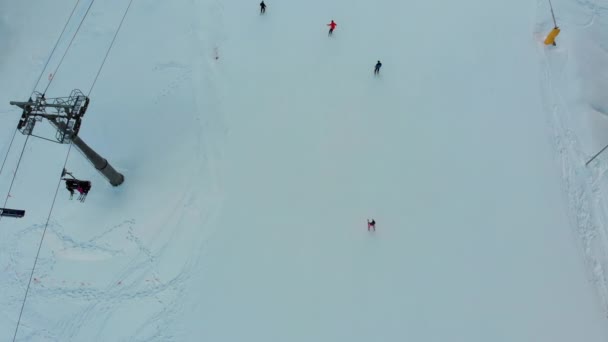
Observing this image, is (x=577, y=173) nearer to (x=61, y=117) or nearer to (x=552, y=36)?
(x=552, y=36)

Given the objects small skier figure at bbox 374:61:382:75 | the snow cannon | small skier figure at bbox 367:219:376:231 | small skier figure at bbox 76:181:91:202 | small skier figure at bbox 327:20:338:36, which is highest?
small skier figure at bbox 327:20:338:36

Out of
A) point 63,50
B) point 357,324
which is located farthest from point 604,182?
point 63,50

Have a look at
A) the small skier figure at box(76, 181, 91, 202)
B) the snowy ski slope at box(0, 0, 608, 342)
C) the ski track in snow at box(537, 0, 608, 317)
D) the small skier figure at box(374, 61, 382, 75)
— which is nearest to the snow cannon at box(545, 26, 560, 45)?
the ski track in snow at box(537, 0, 608, 317)

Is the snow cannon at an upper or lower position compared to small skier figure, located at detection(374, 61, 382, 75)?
upper

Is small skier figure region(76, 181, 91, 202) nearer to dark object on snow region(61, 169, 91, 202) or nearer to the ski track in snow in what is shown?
dark object on snow region(61, 169, 91, 202)

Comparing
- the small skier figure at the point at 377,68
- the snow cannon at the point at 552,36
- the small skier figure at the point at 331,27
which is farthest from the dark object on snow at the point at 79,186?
the snow cannon at the point at 552,36

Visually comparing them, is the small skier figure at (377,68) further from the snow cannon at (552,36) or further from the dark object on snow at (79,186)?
the dark object on snow at (79,186)

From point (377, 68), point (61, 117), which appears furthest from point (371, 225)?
point (61, 117)

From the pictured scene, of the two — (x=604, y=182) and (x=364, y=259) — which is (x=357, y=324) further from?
(x=604, y=182)

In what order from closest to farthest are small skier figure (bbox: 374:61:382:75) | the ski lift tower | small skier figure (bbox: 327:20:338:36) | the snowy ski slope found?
the ski lift tower < the snowy ski slope < small skier figure (bbox: 374:61:382:75) < small skier figure (bbox: 327:20:338:36)
